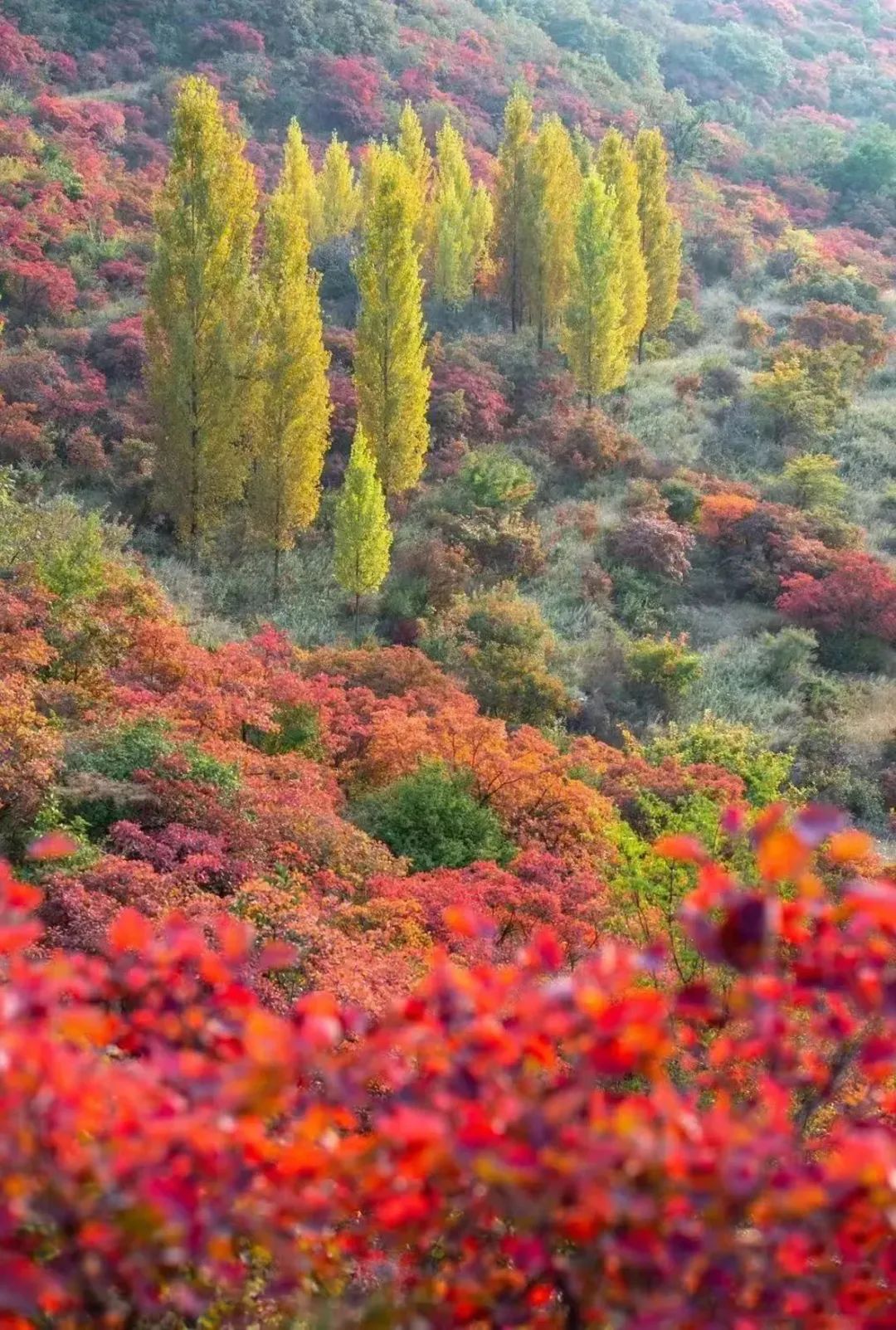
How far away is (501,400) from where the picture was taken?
2384 centimetres

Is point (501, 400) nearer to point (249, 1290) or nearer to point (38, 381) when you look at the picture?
point (38, 381)

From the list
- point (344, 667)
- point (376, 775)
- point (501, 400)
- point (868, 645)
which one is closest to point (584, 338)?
point (501, 400)

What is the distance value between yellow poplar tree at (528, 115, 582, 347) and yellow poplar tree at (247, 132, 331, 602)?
9.93 meters

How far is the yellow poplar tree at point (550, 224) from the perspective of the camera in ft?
90.1

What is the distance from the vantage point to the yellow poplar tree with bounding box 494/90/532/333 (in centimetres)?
2794

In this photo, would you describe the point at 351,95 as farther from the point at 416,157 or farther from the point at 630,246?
the point at 630,246

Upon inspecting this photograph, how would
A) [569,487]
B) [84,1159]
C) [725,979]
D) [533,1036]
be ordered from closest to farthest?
[84,1159] < [533,1036] < [725,979] < [569,487]

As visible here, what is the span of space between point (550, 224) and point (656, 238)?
347 cm

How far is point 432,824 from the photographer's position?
9.91 meters

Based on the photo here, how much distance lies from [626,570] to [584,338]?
24.9 feet

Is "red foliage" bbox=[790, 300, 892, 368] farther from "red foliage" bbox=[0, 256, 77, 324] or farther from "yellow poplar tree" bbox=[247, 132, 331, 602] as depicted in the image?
Result: "red foliage" bbox=[0, 256, 77, 324]

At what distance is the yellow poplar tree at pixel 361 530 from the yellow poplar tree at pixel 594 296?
9212mm

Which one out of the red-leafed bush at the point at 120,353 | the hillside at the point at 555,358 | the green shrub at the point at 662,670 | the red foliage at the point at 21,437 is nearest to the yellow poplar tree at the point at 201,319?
the hillside at the point at 555,358

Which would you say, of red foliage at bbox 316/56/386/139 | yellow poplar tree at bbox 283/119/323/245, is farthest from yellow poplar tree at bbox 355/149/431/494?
red foliage at bbox 316/56/386/139
